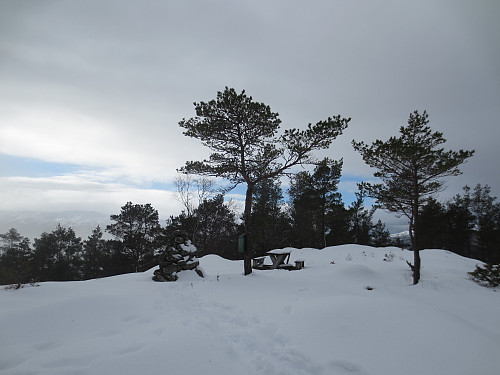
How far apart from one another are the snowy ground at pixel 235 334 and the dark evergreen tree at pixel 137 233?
20.1 meters

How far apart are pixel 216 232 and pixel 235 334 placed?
22.0 metres

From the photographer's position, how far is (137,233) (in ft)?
81.7

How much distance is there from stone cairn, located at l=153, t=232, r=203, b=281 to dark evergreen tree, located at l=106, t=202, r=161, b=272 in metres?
17.0

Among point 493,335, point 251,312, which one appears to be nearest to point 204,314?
point 251,312

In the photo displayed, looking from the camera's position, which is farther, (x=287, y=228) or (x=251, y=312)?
(x=287, y=228)

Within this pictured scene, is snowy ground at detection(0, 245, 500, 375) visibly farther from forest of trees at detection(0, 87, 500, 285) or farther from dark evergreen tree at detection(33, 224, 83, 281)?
dark evergreen tree at detection(33, 224, 83, 281)

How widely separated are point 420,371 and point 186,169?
8881mm

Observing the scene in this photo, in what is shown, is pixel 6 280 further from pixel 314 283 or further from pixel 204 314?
pixel 314 283

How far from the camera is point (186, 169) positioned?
9.38 metres

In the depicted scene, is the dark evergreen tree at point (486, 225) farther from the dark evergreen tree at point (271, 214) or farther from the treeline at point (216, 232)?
A: the dark evergreen tree at point (271, 214)

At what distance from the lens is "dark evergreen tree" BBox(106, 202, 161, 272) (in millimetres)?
24291

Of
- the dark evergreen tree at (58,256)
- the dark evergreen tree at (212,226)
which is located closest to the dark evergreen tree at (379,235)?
the dark evergreen tree at (212,226)

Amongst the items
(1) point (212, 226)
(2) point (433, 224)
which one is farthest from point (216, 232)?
(2) point (433, 224)

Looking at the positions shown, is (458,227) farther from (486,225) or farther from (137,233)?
(137,233)
